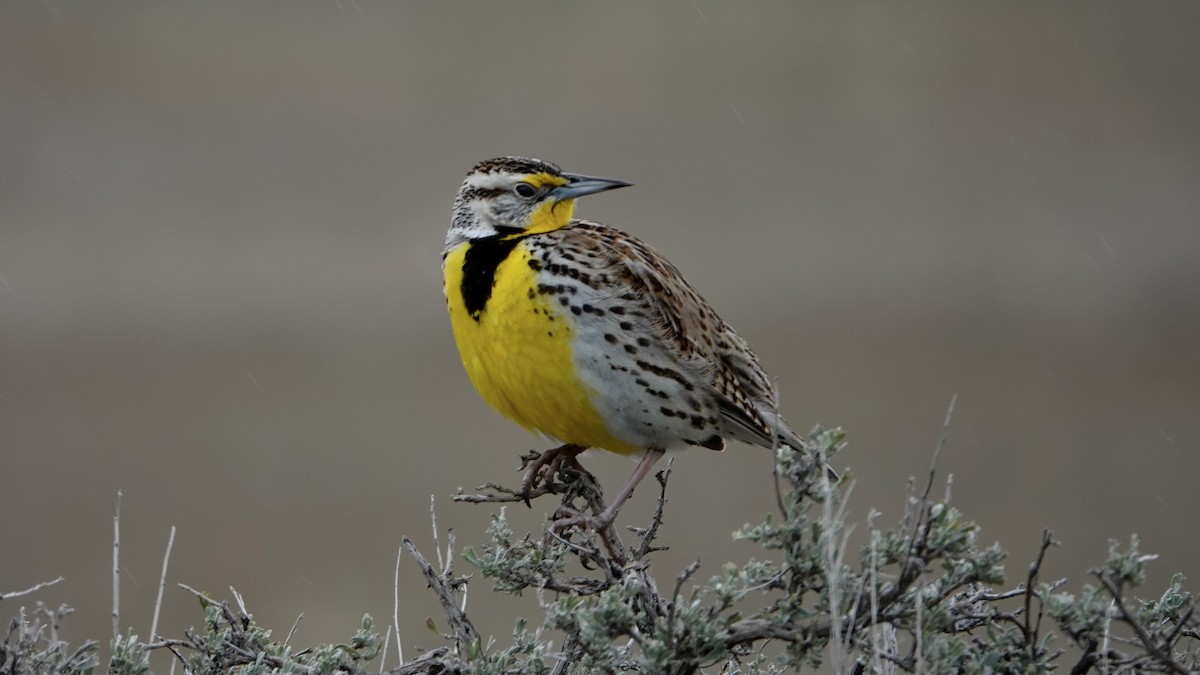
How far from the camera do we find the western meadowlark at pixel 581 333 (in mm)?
2982

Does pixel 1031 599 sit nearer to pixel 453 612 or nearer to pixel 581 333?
pixel 453 612

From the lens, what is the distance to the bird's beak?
3.27 meters

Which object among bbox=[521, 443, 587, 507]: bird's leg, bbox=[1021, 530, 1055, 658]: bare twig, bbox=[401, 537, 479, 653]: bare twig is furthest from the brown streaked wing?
bbox=[1021, 530, 1055, 658]: bare twig

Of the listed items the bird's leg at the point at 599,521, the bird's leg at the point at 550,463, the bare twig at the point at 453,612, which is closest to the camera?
the bare twig at the point at 453,612

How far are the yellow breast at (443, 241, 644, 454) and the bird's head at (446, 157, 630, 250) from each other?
24 centimetres

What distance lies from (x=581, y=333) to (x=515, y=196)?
450 mm

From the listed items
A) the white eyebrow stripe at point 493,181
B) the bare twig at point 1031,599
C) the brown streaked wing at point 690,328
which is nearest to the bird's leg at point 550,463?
the brown streaked wing at point 690,328

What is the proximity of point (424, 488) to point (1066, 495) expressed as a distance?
3647 mm

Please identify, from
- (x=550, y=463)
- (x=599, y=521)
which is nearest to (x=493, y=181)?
(x=550, y=463)

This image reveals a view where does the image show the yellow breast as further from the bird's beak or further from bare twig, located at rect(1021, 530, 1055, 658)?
bare twig, located at rect(1021, 530, 1055, 658)

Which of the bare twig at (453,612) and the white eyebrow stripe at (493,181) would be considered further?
the white eyebrow stripe at (493,181)

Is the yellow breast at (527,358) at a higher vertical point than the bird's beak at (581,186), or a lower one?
lower

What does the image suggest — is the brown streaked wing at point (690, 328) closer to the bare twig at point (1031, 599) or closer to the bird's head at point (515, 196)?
the bird's head at point (515, 196)

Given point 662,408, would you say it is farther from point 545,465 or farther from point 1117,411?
point 1117,411
